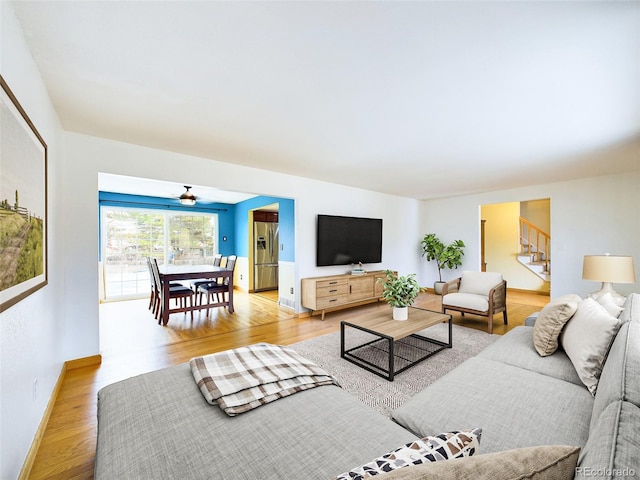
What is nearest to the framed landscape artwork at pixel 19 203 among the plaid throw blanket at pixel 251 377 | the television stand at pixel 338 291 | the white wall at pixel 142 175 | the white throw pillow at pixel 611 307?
the plaid throw blanket at pixel 251 377

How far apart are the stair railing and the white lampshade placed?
13.8ft

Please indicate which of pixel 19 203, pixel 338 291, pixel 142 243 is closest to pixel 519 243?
pixel 338 291

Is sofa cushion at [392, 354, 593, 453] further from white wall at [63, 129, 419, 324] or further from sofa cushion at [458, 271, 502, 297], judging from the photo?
white wall at [63, 129, 419, 324]

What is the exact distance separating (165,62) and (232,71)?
0.39m

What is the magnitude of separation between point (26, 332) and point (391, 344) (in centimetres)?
247

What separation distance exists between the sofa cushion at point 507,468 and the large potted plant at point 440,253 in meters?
6.15

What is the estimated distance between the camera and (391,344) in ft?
7.99

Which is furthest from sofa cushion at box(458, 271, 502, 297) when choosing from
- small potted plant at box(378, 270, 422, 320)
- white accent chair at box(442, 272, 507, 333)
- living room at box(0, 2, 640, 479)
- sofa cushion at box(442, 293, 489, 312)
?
small potted plant at box(378, 270, 422, 320)

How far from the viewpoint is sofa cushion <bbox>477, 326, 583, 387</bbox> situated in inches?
66.0

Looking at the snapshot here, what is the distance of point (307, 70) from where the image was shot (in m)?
1.79

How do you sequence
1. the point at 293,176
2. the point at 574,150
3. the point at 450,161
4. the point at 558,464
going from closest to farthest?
the point at 558,464 < the point at 574,150 < the point at 450,161 < the point at 293,176

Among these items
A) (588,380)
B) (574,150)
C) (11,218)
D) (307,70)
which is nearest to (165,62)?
(307,70)

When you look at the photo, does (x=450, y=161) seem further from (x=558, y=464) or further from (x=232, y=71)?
(x=558, y=464)

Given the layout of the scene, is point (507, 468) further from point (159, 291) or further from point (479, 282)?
point (159, 291)
